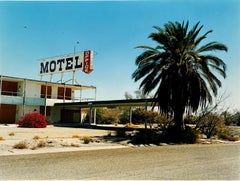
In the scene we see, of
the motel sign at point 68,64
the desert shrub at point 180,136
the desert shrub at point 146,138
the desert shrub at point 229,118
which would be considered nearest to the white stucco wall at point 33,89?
the motel sign at point 68,64

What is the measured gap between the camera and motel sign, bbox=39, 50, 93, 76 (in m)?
42.9

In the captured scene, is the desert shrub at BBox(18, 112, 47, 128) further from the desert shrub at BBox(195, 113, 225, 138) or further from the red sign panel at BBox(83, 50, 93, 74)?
the desert shrub at BBox(195, 113, 225, 138)

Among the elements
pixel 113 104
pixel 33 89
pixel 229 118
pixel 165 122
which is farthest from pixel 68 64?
pixel 165 122

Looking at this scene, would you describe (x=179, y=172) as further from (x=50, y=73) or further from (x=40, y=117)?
(x=50, y=73)

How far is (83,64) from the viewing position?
142 feet

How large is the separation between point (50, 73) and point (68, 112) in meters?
7.05

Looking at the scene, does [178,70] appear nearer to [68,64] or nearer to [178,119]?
[178,119]

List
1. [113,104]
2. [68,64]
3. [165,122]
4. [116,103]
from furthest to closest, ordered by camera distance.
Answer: [68,64], [113,104], [116,103], [165,122]

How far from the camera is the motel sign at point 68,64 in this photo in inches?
1688

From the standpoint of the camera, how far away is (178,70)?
2131 cm

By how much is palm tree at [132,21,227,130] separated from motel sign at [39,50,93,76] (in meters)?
20.8

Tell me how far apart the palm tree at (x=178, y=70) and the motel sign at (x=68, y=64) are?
20.8m

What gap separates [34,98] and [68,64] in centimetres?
816

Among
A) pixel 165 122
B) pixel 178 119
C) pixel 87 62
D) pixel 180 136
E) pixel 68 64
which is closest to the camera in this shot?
pixel 180 136
